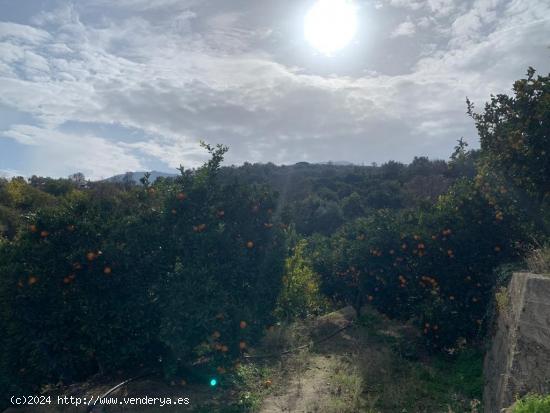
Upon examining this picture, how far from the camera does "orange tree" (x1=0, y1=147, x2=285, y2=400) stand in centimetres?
780

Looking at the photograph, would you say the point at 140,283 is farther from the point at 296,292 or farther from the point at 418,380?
the point at 296,292

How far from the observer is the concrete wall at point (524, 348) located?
5.67 meters

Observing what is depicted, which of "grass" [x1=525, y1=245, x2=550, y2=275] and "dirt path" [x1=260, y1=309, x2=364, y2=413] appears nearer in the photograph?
"grass" [x1=525, y1=245, x2=550, y2=275]

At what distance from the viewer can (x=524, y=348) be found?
19.5ft

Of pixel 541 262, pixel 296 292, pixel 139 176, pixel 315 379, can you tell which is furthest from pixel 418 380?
pixel 139 176

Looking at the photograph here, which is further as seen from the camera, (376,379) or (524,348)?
(376,379)

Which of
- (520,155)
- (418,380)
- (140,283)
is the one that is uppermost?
(520,155)

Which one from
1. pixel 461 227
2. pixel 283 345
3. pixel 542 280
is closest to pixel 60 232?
pixel 283 345

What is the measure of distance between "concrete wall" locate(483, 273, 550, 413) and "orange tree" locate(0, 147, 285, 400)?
396 centimetres

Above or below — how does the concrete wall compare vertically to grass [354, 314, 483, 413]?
above

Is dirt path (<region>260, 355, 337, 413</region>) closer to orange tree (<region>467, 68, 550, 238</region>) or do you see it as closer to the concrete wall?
the concrete wall

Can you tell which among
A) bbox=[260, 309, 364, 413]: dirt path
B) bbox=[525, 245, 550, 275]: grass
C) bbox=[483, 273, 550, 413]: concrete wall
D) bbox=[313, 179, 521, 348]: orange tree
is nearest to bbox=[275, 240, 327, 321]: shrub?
bbox=[260, 309, 364, 413]: dirt path

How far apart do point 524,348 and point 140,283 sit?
20.1 ft

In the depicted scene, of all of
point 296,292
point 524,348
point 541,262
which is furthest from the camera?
point 296,292
